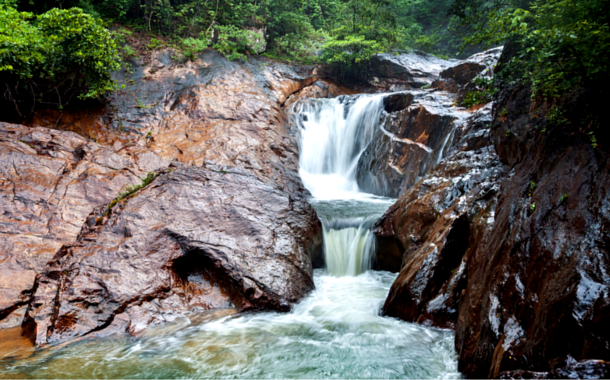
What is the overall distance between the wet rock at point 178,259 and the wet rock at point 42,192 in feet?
2.24

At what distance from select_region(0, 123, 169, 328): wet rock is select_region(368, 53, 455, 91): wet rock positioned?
41.8ft

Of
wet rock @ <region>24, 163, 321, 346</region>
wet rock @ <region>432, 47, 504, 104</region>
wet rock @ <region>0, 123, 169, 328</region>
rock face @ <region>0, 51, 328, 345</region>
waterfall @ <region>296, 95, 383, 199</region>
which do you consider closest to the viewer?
wet rock @ <region>24, 163, 321, 346</region>

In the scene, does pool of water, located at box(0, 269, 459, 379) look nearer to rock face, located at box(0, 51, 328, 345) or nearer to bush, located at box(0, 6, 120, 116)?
rock face, located at box(0, 51, 328, 345)

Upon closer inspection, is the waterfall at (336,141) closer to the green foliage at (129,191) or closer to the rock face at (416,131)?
the rock face at (416,131)

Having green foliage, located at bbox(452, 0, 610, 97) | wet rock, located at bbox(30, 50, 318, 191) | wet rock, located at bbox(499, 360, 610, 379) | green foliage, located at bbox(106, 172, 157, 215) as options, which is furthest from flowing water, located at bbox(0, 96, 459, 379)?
wet rock, located at bbox(30, 50, 318, 191)

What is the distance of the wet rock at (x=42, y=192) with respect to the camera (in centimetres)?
522

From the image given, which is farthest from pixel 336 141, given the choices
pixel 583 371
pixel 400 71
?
pixel 583 371

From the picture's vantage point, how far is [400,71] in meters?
16.8

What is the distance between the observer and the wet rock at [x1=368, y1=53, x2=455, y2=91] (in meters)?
16.6

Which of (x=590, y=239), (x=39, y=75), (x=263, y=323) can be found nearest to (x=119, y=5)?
(x=39, y=75)

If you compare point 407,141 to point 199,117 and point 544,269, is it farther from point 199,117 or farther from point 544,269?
point 544,269

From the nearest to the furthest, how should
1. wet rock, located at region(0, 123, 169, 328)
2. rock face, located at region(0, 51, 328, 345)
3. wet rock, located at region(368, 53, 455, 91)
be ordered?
rock face, located at region(0, 51, 328, 345), wet rock, located at region(0, 123, 169, 328), wet rock, located at region(368, 53, 455, 91)

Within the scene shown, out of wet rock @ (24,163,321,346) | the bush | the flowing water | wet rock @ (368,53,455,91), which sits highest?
wet rock @ (368,53,455,91)

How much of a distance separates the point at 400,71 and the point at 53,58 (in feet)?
47.5
